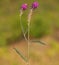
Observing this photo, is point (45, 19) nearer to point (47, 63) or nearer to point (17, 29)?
point (17, 29)

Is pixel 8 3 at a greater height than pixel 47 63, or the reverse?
pixel 47 63

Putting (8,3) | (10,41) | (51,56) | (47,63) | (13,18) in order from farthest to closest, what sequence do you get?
(8,3), (13,18), (10,41), (51,56), (47,63)

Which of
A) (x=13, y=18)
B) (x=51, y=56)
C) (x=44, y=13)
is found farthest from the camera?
(x=44, y=13)

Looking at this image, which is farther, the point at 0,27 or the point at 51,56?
the point at 0,27

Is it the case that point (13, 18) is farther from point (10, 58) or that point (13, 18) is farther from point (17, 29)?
point (10, 58)

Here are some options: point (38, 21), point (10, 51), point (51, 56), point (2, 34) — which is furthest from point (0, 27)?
point (51, 56)

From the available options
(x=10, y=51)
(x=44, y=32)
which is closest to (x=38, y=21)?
(x=44, y=32)
